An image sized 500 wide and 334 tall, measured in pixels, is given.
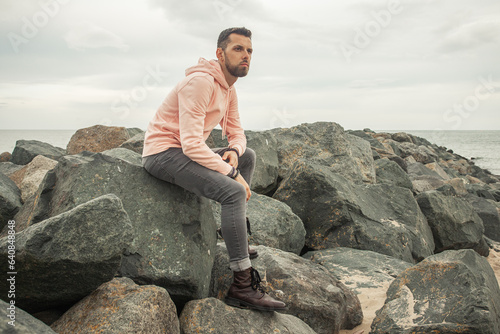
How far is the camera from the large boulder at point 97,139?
944 cm

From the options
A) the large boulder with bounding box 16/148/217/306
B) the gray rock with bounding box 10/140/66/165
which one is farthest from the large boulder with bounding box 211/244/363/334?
the gray rock with bounding box 10/140/66/165

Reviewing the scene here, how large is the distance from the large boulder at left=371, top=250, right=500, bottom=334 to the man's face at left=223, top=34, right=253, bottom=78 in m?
2.63

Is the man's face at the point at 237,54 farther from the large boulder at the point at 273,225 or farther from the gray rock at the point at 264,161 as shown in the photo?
the gray rock at the point at 264,161

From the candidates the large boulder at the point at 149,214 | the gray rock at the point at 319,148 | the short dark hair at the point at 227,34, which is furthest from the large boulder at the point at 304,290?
the gray rock at the point at 319,148

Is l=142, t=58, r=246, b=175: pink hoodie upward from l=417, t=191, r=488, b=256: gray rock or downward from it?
upward

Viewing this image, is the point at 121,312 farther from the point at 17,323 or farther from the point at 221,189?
the point at 221,189

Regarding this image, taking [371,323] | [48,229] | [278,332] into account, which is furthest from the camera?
[371,323]

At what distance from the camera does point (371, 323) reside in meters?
4.13

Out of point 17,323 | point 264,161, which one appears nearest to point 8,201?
point 17,323

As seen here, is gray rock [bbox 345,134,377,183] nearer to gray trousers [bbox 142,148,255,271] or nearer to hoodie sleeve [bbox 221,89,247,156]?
hoodie sleeve [bbox 221,89,247,156]

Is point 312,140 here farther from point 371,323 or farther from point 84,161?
point 84,161

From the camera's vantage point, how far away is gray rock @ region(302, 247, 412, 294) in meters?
4.87

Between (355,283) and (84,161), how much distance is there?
10.7ft

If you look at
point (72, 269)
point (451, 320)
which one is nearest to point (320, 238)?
point (451, 320)
